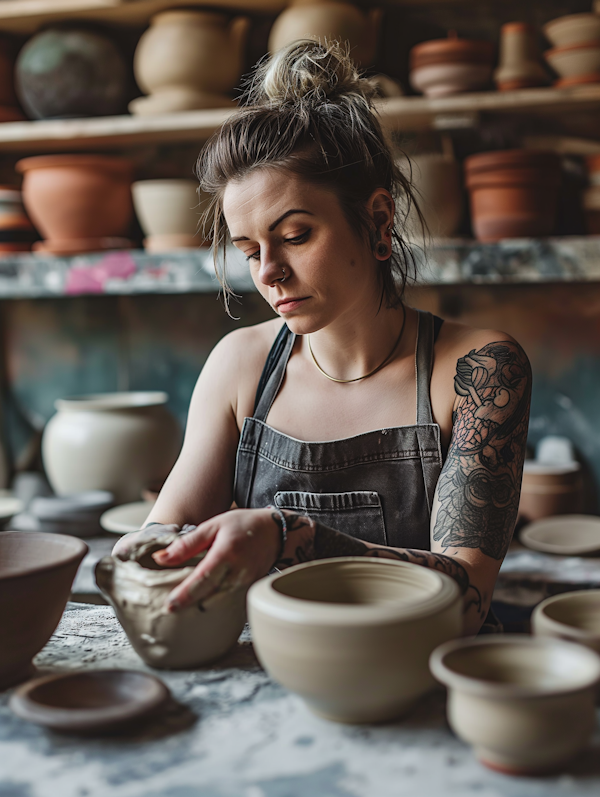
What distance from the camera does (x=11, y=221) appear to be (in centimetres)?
262

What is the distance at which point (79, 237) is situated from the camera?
257 cm

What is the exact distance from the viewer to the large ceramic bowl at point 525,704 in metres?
0.60

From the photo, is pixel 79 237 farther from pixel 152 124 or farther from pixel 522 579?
pixel 522 579

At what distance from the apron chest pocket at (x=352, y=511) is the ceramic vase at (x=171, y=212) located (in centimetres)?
125

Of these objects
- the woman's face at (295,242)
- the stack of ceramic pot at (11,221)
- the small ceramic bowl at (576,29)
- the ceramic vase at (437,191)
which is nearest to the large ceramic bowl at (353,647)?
the woman's face at (295,242)

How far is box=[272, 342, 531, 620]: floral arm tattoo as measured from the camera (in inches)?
41.1

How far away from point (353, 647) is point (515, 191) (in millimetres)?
1862

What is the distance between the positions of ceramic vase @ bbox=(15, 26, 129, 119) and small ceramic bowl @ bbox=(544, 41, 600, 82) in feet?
4.76

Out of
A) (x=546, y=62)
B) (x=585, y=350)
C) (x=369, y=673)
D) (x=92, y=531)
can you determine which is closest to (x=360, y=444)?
(x=369, y=673)

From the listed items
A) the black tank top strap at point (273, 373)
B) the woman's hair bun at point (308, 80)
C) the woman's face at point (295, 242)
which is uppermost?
the woman's hair bun at point (308, 80)

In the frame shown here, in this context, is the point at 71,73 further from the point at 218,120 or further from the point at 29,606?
the point at 29,606

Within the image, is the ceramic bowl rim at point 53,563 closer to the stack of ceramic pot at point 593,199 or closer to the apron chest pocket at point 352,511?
the apron chest pocket at point 352,511

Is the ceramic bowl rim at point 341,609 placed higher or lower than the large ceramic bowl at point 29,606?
higher

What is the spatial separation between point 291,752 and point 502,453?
696mm
